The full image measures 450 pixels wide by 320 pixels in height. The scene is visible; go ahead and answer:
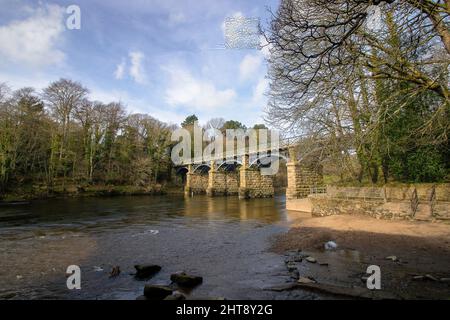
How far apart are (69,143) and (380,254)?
143 ft

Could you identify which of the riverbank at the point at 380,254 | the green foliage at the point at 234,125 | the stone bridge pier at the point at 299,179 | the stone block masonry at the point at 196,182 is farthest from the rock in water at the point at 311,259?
the green foliage at the point at 234,125

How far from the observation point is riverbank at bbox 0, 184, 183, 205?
30844 millimetres

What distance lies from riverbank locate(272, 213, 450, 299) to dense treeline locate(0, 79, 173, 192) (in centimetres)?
3507

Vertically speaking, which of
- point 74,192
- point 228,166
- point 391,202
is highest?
point 228,166

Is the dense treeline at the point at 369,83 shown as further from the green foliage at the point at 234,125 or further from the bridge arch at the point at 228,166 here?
the green foliage at the point at 234,125

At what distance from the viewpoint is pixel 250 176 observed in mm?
42312

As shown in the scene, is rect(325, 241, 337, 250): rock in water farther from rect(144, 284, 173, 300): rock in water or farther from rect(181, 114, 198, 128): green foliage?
rect(181, 114, 198, 128): green foliage

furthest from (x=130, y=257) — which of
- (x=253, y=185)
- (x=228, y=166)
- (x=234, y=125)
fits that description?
(x=234, y=125)

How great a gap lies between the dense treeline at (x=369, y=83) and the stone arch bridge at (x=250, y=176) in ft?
23.7

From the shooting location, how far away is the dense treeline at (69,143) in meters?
32.7

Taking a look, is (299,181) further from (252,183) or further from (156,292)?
(156,292)

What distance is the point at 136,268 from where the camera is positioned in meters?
7.03

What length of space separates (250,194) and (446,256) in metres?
34.4

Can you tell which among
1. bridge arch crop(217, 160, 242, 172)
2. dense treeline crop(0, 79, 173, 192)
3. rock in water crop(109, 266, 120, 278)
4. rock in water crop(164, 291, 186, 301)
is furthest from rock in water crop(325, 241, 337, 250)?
bridge arch crop(217, 160, 242, 172)
